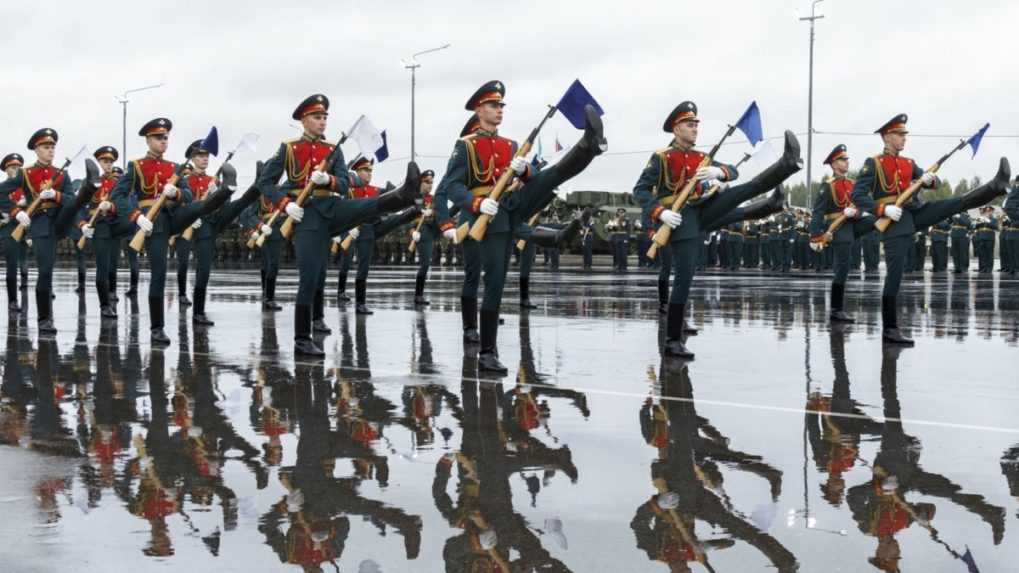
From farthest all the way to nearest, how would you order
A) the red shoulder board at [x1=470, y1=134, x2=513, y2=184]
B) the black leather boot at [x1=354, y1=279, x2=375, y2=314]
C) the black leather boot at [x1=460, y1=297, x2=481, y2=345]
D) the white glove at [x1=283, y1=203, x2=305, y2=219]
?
the black leather boot at [x1=354, y1=279, x2=375, y2=314], the black leather boot at [x1=460, y1=297, x2=481, y2=345], the white glove at [x1=283, y1=203, x2=305, y2=219], the red shoulder board at [x1=470, y1=134, x2=513, y2=184]

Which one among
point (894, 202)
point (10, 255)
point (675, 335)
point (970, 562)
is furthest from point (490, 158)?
point (10, 255)

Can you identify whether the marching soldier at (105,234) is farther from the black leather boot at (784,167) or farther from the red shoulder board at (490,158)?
the black leather boot at (784,167)

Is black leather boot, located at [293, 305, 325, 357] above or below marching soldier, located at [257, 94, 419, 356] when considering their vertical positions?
below

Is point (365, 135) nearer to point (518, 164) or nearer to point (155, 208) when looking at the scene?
point (518, 164)

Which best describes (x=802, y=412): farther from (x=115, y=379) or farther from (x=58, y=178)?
(x=58, y=178)

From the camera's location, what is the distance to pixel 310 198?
11812 millimetres

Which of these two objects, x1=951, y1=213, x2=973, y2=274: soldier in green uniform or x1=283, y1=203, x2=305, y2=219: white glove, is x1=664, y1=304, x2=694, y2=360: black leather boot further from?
x1=951, y1=213, x2=973, y2=274: soldier in green uniform

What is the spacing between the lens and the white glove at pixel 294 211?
1152 cm

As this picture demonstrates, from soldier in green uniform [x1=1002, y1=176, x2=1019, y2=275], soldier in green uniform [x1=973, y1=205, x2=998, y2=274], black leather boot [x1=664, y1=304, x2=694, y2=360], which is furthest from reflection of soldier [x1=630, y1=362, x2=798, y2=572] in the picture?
soldier in green uniform [x1=973, y1=205, x2=998, y2=274]

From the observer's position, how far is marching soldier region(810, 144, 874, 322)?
15.5m

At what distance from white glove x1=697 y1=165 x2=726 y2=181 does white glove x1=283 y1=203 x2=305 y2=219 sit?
341 cm

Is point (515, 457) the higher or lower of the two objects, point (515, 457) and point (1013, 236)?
the lower

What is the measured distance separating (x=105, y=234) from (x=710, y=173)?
9486mm

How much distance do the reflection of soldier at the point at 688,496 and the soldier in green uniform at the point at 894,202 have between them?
545 cm
